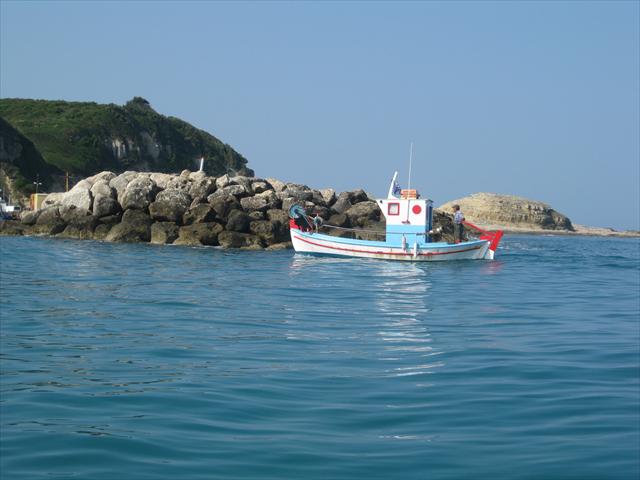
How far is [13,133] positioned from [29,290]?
58503 mm

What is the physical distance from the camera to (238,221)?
3581cm

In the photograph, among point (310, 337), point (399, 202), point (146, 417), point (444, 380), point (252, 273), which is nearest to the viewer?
point (146, 417)

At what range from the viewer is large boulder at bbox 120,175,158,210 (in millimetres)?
37062

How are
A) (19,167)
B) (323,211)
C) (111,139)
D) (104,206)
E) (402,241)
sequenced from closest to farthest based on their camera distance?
(402,241), (104,206), (323,211), (19,167), (111,139)

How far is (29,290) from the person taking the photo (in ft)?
56.7

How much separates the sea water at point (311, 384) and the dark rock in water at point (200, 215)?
17541 millimetres

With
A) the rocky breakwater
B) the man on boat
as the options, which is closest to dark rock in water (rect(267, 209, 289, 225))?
the rocky breakwater

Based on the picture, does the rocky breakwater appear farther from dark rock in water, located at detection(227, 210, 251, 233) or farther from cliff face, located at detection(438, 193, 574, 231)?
cliff face, located at detection(438, 193, 574, 231)

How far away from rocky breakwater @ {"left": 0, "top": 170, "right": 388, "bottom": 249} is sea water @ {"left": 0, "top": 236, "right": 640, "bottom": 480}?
16.9m

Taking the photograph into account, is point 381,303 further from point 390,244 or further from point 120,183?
point 120,183

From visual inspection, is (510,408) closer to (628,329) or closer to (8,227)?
(628,329)

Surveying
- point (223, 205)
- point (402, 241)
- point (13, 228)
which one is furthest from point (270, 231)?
point (13, 228)

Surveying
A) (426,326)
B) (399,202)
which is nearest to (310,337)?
(426,326)

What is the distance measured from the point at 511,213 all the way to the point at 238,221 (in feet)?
218
